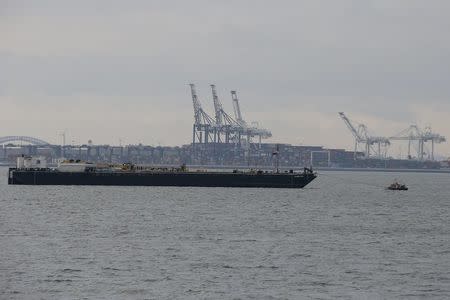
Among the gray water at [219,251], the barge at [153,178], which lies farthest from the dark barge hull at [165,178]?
the gray water at [219,251]

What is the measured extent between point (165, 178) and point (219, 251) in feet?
335

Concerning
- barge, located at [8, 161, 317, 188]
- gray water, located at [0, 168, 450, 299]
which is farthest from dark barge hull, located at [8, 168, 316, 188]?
gray water, located at [0, 168, 450, 299]

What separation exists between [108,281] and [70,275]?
289 cm

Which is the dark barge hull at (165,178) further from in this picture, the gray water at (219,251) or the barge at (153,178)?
the gray water at (219,251)

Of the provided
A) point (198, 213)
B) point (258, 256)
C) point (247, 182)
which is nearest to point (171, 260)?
point (258, 256)

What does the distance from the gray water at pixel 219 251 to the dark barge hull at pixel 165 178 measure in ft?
152

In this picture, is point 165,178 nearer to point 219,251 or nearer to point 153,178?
point 153,178

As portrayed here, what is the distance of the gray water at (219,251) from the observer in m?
53.2

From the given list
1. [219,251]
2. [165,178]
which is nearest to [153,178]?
[165,178]

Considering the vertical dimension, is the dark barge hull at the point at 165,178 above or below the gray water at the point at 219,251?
above

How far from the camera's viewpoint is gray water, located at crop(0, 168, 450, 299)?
53.2 meters

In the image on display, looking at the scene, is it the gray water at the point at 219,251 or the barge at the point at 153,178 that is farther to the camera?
the barge at the point at 153,178

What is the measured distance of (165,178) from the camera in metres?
170

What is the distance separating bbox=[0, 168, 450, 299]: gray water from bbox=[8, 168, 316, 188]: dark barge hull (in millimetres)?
46327
